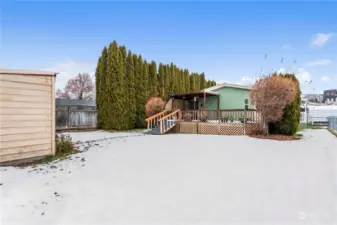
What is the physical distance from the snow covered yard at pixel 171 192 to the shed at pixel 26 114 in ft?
2.19

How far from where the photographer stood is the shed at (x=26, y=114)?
4.80 metres

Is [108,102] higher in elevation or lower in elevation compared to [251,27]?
lower

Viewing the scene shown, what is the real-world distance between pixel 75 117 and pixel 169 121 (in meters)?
6.65

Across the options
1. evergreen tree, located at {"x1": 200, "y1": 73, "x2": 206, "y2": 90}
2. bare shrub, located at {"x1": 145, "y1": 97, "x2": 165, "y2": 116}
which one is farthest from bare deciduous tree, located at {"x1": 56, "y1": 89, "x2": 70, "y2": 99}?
bare shrub, located at {"x1": 145, "y1": 97, "x2": 165, "y2": 116}

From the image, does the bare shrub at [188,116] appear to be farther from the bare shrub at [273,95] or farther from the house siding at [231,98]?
the bare shrub at [273,95]

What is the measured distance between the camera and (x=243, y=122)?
11.9 m

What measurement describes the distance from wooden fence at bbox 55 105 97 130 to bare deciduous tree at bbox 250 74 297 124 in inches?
447

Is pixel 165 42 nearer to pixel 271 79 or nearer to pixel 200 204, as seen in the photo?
pixel 271 79

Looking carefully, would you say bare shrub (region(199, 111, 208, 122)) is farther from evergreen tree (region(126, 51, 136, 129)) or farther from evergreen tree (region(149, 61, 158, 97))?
evergreen tree (region(149, 61, 158, 97))

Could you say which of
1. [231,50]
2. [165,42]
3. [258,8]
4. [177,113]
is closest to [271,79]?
[258,8]

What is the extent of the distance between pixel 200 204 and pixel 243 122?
9801mm

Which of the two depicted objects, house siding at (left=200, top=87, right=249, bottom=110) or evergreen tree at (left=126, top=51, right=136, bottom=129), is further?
evergreen tree at (left=126, top=51, right=136, bottom=129)

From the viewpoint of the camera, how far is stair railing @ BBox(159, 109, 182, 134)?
12.7 meters

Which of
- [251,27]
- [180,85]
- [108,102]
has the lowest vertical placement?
[108,102]
